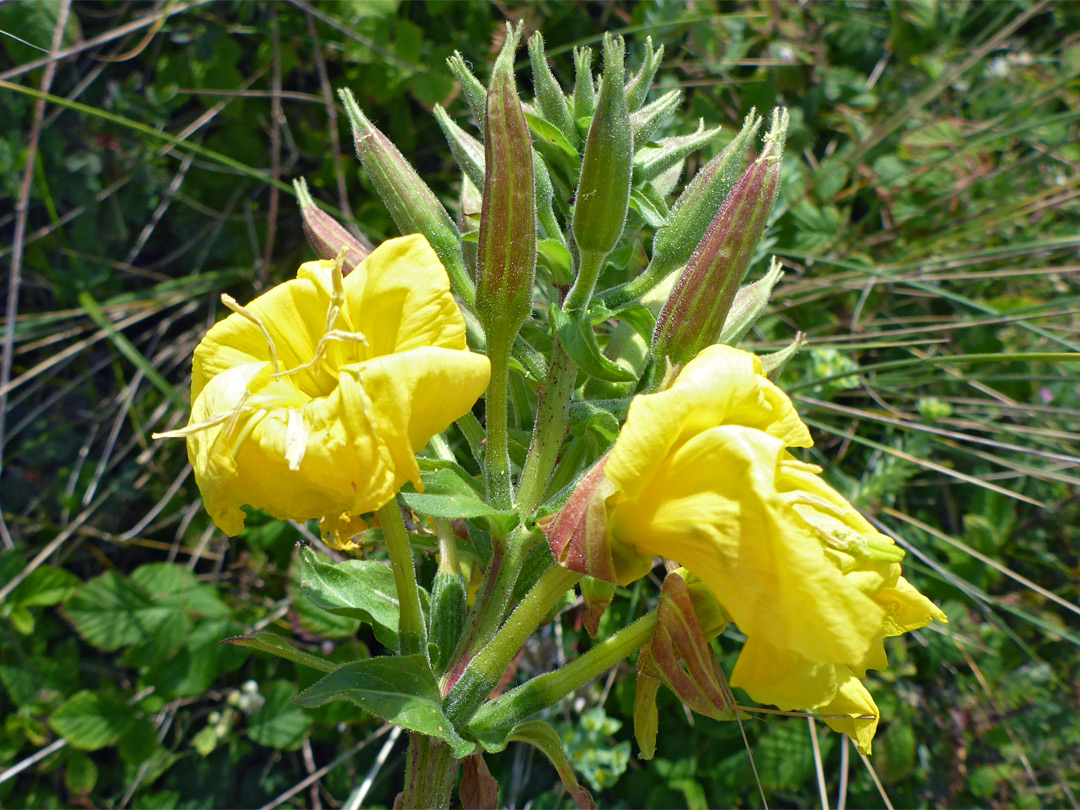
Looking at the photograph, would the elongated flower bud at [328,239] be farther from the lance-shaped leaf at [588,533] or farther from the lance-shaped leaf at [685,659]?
the lance-shaped leaf at [685,659]

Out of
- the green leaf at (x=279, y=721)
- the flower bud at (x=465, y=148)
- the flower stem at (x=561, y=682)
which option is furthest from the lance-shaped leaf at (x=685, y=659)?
the green leaf at (x=279, y=721)

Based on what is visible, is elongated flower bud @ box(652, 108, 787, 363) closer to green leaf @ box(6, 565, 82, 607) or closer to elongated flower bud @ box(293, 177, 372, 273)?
elongated flower bud @ box(293, 177, 372, 273)

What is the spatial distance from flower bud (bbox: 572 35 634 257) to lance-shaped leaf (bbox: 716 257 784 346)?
29cm

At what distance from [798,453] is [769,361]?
132 centimetres

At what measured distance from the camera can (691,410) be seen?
2.91 ft

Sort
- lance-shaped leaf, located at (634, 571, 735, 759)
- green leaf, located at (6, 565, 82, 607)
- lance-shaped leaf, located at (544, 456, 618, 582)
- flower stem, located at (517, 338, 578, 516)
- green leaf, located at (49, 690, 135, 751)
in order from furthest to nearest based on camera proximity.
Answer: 1. green leaf, located at (6, 565, 82, 607)
2. green leaf, located at (49, 690, 135, 751)
3. flower stem, located at (517, 338, 578, 516)
4. lance-shaped leaf, located at (634, 571, 735, 759)
5. lance-shaped leaf, located at (544, 456, 618, 582)

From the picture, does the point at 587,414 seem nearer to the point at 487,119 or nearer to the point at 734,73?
the point at 487,119

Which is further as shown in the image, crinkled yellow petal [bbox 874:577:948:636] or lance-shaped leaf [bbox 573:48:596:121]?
lance-shaped leaf [bbox 573:48:596:121]

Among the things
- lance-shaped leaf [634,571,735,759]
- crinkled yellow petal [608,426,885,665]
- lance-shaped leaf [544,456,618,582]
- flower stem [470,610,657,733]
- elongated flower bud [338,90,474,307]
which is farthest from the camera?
elongated flower bud [338,90,474,307]

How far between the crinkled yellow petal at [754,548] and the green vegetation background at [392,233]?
131 centimetres

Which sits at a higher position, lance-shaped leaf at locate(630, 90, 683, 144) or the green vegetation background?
lance-shaped leaf at locate(630, 90, 683, 144)

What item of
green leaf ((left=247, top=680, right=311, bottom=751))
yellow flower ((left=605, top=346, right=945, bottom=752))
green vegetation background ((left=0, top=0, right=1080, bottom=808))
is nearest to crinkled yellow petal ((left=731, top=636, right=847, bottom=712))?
yellow flower ((left=605, top=346, right=945, bottom=752))

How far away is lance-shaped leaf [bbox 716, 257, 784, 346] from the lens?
1.35m

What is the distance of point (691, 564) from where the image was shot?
3.00 ft
